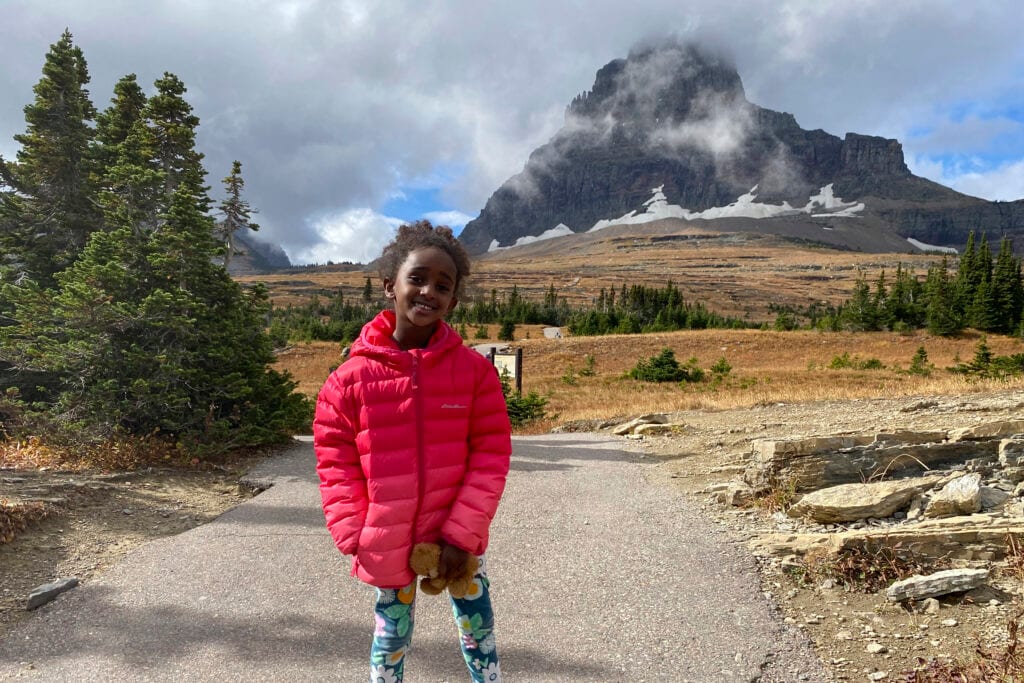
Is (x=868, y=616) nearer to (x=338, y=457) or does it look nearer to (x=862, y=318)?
(x=338, y=457)

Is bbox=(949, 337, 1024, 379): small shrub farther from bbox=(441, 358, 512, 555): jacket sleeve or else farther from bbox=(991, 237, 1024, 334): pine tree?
bbox=(991, 237, 1024, 334): pine tree

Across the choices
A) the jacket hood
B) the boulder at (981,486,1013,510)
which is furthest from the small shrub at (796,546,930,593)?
the jacket hood

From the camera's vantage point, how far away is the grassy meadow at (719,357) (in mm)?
22109

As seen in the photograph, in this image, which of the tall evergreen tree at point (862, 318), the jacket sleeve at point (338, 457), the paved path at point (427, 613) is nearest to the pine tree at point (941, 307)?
the tall evergreen tree at point (862, 318)

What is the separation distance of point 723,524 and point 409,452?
4.15m

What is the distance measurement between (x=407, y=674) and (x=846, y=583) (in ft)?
10.0

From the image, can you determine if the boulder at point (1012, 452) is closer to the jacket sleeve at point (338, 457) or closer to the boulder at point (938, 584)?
the boulder at point (938, 584)

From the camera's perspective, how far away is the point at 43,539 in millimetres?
4781

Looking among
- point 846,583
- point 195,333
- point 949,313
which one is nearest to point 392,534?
point 846,583

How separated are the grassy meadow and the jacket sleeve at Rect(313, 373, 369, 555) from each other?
16791 millimetres

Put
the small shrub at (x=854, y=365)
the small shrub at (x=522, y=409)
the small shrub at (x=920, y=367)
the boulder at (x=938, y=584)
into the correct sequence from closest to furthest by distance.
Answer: the boulder at (x=938, y=584) < the small shrub at (x=522, y=409) < the small shrub at (x=920, y=367) < the small shrub at (x=854, y=365)

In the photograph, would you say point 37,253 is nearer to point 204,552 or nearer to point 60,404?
point 60,404

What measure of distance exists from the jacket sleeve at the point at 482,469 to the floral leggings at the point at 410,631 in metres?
0.28

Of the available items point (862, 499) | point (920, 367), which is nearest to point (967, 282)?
point (920, 367)
